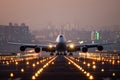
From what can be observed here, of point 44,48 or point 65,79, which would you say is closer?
point 65,79

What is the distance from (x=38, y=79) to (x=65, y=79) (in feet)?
9.61

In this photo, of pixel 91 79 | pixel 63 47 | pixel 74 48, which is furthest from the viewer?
pixel 74 48

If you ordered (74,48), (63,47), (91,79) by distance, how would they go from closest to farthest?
(91,79)
(63,47)
(74,48)

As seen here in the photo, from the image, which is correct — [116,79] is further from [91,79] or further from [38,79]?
[38,79]

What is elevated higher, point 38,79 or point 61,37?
point 61,37

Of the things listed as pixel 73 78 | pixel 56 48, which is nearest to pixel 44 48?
pixel 56 48

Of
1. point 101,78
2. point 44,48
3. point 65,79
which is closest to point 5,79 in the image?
point 65,79

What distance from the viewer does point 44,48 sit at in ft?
401

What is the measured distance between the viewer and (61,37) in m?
115

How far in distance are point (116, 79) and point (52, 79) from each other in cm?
659

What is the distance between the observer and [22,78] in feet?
166

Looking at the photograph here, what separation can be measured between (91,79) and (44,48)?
244ft

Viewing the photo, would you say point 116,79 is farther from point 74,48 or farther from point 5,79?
point 74,48

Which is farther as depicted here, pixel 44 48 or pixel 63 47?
pixel 44 48
